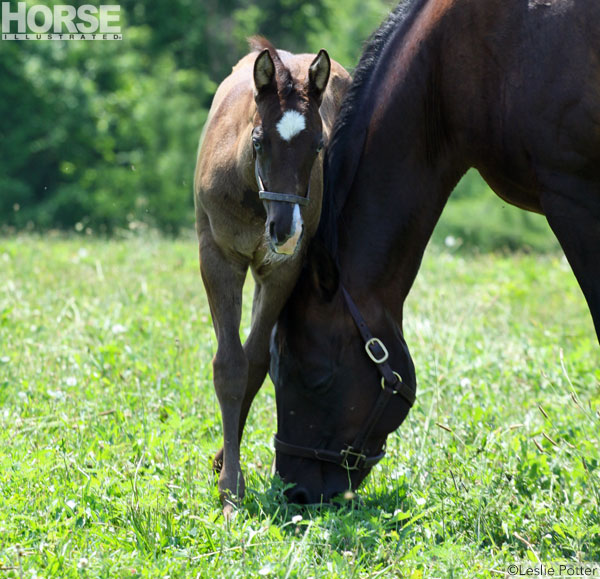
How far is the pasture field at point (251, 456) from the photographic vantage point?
2.94m

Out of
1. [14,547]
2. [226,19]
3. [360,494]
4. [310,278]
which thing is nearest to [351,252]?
[310,278]

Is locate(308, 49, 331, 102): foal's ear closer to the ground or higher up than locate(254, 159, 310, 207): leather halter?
higher up

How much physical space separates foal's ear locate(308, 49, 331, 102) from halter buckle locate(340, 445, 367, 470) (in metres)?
1.44

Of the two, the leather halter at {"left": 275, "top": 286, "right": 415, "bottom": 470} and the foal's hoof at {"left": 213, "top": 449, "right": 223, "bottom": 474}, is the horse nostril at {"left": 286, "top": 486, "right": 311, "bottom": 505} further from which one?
the foal's hoof at {"left": 213, "top": 449, "right": 223, "bottom": 474}

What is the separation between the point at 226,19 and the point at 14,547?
68.9 feet

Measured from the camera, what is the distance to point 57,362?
5.12 metres

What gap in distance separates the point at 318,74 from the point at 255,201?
59 cm

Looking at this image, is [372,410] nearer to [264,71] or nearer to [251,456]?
[251,456]

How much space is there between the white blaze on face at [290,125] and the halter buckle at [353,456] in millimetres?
1351

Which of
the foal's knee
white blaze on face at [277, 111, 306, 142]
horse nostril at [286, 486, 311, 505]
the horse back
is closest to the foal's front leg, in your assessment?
the foal's knee

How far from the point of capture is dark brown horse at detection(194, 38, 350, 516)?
9.91 ft

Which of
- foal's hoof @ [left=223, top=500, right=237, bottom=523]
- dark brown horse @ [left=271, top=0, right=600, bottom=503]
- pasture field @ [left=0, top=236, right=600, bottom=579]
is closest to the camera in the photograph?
pasture field @ [left=0, top=236, right=600, bottom=579]

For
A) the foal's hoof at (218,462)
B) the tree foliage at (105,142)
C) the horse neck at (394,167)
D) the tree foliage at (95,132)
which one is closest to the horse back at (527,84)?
the horse neck at (394,167)

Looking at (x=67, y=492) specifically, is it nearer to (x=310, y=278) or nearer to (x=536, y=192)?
(x=310, y=278)
